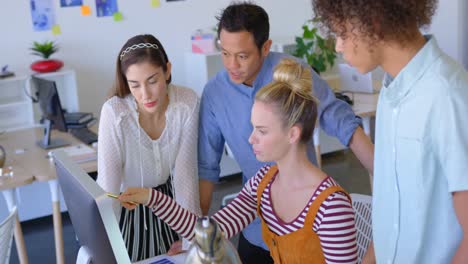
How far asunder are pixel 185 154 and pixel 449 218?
1.01m

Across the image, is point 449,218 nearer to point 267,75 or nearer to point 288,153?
point 288,153

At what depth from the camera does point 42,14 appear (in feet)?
14.5

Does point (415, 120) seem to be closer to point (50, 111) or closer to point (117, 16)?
point (50, 111)

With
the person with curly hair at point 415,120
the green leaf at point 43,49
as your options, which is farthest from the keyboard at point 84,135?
the person with curly hair at point 415,120

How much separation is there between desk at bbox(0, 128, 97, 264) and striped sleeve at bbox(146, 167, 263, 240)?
1433 millimetres

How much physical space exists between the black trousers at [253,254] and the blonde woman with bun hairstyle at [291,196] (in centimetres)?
27

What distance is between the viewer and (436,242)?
1.19 m

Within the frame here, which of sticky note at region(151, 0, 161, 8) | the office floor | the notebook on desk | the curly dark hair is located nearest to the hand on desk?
the curly dark hair

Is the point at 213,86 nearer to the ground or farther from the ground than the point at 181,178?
farther from the ground

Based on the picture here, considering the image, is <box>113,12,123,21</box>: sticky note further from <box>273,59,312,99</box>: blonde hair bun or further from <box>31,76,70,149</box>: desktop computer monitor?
<box>273,59,312,99</box>: blonde hair bun

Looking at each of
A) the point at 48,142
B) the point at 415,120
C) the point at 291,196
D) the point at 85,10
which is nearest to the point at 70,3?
the point at 85,10

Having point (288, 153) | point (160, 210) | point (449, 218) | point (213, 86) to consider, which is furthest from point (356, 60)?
point (213, 86)

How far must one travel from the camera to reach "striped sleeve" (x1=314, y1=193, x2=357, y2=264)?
4.97 ft

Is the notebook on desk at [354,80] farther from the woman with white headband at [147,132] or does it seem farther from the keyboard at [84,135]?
the woman with white headband at [147,132]
